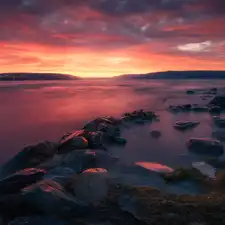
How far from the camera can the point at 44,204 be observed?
394cm

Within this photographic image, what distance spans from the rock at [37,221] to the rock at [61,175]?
3.29 ft

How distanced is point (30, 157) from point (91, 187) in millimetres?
2578

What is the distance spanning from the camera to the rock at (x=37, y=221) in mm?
3650

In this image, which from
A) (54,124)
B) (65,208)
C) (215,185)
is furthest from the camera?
(54,124)

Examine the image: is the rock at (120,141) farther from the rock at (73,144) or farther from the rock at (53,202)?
the rock at (53,202)

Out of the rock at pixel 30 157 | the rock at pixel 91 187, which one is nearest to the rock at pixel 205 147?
the rock at pixel 91 187

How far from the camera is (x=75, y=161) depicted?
597 centimetres

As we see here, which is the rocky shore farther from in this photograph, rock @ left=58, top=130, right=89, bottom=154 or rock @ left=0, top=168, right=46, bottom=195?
rock @ left=58, top=130, right=89, bottom=154

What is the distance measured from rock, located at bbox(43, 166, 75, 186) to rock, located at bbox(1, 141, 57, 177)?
1.30 meters

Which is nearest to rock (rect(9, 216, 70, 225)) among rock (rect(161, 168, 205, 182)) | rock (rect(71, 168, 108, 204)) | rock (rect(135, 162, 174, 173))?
rock (rect(71, 168, 108, 204))

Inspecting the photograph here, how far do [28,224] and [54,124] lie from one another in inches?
334

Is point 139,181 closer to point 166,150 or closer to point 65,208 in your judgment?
point 65,208

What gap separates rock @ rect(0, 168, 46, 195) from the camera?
4609 mm

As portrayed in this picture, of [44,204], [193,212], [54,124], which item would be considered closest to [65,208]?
[44,204]
